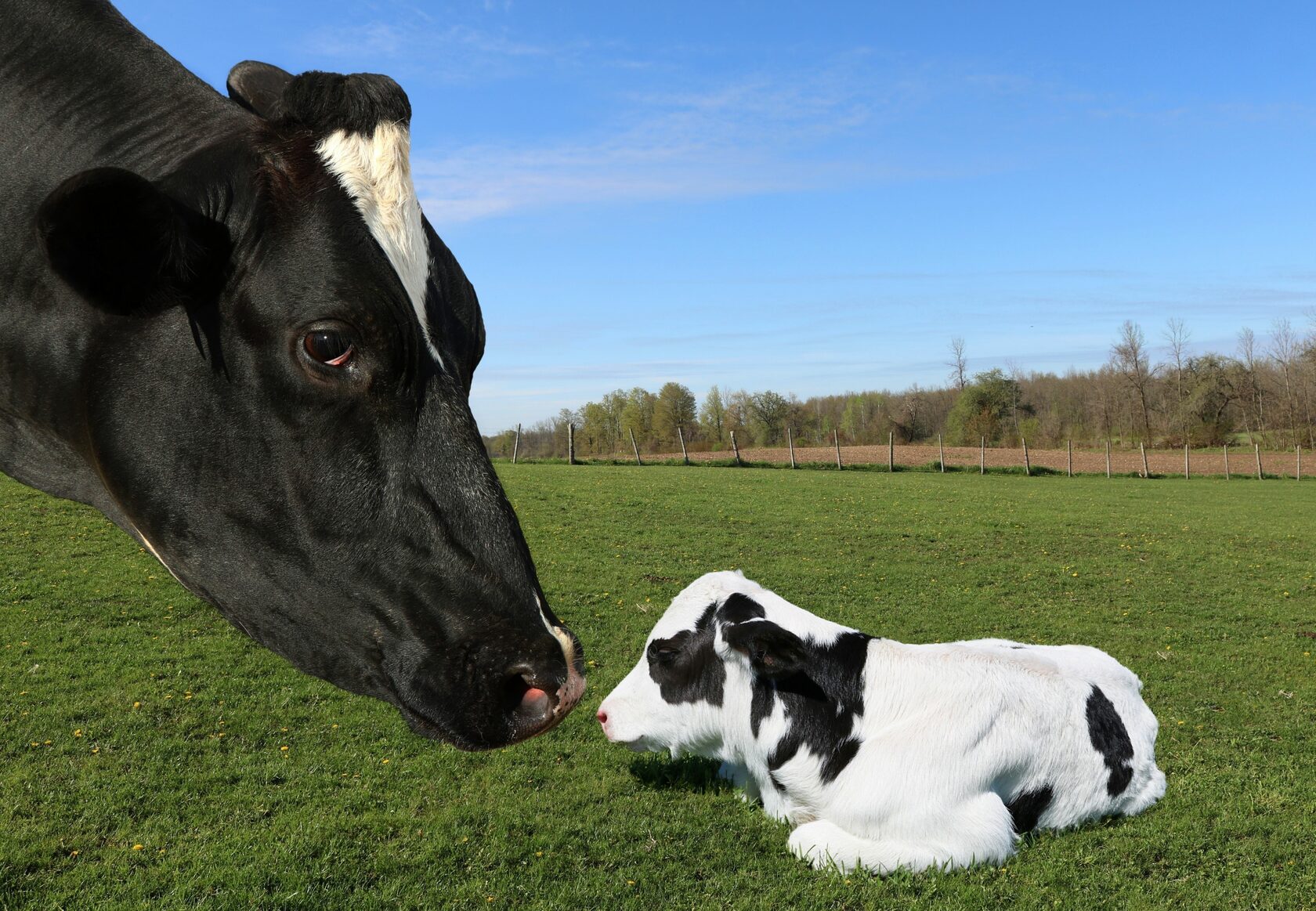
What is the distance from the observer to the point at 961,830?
5062mm

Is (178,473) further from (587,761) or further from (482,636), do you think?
(587,761)

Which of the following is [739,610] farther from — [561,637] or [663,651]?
[561,637]

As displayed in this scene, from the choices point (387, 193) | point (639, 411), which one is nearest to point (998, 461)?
point (639, 411)

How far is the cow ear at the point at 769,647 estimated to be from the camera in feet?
17.1

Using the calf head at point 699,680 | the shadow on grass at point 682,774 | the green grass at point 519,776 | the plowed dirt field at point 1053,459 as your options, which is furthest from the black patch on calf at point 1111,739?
the plowed dirt field at point 1053,459

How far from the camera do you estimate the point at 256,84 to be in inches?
93.0

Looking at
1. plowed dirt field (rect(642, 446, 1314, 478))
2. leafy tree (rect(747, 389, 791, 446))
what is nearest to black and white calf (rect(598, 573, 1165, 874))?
plowed dirt field (rect(642, 446, 1314, 478))

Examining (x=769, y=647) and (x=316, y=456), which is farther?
(x=769, y=647)

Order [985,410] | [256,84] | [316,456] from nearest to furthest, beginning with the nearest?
[316,456] < [256,84] < [985,410]

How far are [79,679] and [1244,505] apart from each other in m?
30.3

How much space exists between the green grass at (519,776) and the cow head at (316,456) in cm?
339

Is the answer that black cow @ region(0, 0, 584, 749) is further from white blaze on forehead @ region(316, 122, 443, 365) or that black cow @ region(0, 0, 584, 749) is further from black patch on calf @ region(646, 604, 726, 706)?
black patch on calf @ region(646, 604, 726, 706)

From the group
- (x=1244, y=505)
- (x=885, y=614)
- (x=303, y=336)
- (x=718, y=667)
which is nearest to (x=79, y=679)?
(x=718, y=667)

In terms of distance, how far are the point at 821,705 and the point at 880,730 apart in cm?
36
